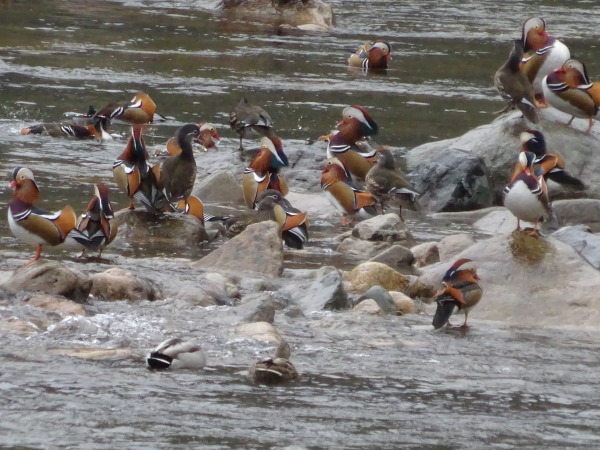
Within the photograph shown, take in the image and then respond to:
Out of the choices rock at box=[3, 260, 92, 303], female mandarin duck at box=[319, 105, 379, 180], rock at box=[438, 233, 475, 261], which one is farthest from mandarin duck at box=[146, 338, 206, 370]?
female mandarin duck at box=[319, 105, 379, 180]

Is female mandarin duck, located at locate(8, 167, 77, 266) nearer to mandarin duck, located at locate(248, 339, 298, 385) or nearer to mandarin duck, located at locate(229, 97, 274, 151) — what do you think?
mandarin duck, located at locate(248, 339, 298, 385)

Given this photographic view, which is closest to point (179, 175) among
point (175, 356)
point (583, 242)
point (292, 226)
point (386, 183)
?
point (292, 226)

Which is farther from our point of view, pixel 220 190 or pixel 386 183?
pixel 220 190

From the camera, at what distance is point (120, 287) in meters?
8.94

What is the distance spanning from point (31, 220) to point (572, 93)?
588cm

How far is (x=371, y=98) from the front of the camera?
730 inches

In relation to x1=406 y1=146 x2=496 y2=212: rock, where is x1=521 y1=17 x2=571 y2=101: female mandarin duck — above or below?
above

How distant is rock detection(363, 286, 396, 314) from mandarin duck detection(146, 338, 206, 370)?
1886mm

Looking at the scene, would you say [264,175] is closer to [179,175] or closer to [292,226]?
[179,175]

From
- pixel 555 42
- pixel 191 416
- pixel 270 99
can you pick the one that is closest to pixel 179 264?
pixel 191 416

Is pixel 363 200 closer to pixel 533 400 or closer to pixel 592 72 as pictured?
pixel 533 400

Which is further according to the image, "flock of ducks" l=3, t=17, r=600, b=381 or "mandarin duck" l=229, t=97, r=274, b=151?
"mandarin duck" l=229, t=97, r=274, b=151

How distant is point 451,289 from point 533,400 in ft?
5.21

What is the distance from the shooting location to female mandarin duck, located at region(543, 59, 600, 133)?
42.9ft
